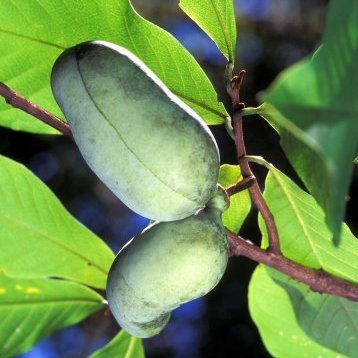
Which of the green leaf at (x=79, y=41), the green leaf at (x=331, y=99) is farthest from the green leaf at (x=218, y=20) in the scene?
the green leaf at (x=331, y=99)

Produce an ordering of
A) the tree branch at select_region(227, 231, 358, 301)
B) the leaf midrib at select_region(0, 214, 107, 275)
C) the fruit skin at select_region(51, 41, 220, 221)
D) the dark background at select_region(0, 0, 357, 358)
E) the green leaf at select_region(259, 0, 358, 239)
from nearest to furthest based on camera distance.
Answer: the green leaf at select_region(259, 0, 358, 239)
the fruit skin at select_region(51, 41, 220, 221)
the tree branch at select_region(227, 231, 358, 301)
the leaf midrib at select_region(0, 214, 107, 275)
the dark background at select_region(0, 0, 357, 358)

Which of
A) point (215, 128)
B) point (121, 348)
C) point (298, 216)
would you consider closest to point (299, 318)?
point (298, 216)

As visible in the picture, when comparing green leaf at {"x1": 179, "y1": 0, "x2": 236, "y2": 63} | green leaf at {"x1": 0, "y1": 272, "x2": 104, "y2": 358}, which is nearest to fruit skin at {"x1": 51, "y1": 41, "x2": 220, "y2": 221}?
green leaf at {"x1": 179, "y1": 0, "x2": 236, "y2": 63}

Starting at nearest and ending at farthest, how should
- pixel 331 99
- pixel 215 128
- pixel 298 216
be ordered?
pixel 331 99
pixel 298 216
pixel 215 128

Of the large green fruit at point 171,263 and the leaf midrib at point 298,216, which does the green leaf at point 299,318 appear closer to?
the leaf midrib at point 298,216

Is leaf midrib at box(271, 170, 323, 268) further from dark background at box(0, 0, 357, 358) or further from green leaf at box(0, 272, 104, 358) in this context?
dark background at box(0, 0, 357, 358)

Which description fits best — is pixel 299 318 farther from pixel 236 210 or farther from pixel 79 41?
pixel 79 41
